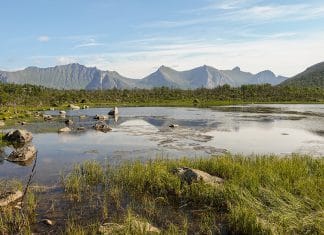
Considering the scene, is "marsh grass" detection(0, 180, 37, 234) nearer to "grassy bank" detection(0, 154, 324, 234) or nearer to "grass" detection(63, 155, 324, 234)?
"grassy bank" detection(0, 154, 324, 234)

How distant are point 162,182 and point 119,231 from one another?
7.32 m

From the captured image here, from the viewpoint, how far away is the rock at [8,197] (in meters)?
19.6

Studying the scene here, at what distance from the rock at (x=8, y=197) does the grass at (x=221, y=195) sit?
2981 millimetres

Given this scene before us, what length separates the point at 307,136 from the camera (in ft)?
157

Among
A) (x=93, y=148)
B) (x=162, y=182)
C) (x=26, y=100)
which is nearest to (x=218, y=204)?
(x=162, y=182)

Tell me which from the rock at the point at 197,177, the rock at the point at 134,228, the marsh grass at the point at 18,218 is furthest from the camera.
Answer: the rock at the point at 197,177

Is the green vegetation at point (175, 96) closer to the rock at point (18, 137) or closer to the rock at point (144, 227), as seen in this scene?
the rock at point (18, 137)

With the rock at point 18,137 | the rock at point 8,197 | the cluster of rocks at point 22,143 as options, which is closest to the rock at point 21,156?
the cluster of rocks at point 22,143

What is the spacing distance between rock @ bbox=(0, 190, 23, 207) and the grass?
2981mm

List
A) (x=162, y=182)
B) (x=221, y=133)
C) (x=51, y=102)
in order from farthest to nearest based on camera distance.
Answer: (x=51, y=102) < (x=221, y=133) < (x=162, y=182)

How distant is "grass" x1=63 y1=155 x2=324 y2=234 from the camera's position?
1511 cm

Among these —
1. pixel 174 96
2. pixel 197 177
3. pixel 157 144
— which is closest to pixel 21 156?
pixel 157 144

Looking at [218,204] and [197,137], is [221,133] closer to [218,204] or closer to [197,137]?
[197,137]

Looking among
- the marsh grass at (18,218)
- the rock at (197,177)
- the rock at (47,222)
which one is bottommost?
the rock at (47,222)
